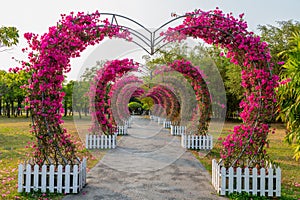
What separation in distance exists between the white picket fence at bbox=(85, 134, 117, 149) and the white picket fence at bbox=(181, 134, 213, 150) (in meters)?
2.65

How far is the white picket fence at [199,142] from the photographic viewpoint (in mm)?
9797

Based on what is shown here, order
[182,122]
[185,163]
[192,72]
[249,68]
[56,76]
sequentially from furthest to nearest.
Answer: [182,122] → [192,72] → [185,163] → [249,68] → [56,76]

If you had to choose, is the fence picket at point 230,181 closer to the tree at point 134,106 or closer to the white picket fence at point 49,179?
the white picket fence at point 49,179

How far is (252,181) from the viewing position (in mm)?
4699

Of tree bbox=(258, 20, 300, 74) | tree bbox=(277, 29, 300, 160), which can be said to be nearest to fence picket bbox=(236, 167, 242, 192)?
tree bbox=(277, 29, 300, 160)

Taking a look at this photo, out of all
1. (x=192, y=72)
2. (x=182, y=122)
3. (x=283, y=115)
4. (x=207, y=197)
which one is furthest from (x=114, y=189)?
(x=182, y=122)

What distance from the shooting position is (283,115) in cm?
786

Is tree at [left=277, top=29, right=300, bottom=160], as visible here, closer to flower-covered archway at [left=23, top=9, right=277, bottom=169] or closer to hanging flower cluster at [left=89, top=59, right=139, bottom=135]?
flower-covered archway at [left=23, top=9, right=277, bottom=169]

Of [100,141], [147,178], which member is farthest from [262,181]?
[100,141]

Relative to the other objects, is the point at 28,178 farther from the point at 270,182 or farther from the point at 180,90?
the point at 180,90

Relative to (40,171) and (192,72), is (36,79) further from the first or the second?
(192,72)

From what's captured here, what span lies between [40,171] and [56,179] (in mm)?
298

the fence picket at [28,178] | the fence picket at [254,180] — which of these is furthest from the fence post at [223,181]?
the fence picket at [28,178]

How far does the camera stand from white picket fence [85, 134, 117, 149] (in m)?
9.57
